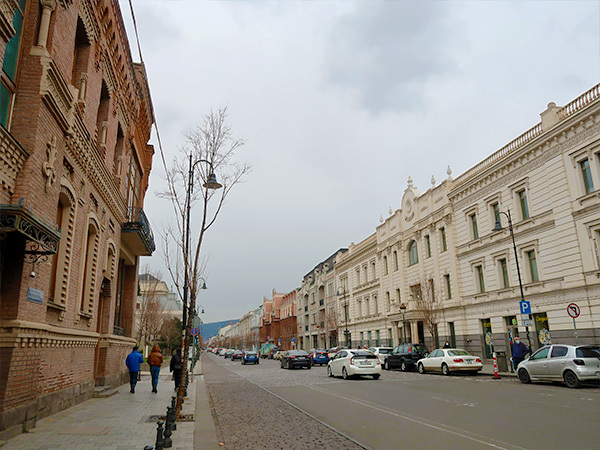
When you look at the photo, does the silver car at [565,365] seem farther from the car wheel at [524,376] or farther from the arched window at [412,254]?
the arched window at [412,254]

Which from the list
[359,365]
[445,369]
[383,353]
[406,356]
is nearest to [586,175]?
[445,369]

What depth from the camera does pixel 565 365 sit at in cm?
1652

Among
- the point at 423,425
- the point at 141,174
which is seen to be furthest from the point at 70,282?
the point at 141,174

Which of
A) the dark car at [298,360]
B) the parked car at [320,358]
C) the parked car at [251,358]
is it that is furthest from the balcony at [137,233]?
the parked car at [251,358]

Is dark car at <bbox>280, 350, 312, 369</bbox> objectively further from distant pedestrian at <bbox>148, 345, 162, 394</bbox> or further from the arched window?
distant pedestrian at <bbox>148, 345, 162, 394</bbox>

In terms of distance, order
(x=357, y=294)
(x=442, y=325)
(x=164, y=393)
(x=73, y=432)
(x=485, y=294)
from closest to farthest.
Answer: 1. (x=73, y=432)
2. (x=164, y=393)
3. (x=485, y=294)
4. (x=442, y=325)
5. (x=357, y=294)

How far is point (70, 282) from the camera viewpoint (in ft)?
41.1

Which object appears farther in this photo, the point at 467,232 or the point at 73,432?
the point at 467,232

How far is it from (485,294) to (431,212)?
942cm

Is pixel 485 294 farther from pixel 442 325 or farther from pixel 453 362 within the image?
pixel 453 362

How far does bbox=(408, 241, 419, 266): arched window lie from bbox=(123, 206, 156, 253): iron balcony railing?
86.3 feet

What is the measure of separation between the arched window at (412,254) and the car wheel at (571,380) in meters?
25.7

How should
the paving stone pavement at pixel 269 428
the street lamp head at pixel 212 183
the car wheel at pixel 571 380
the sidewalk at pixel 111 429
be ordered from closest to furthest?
the sidewalk at pixel 111 429 < the paving stone pavement at pixel 269 428 < the street lamp head at pixel 212 183 < the car wheel at pixel 571 380

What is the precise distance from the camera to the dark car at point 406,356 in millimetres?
28969
